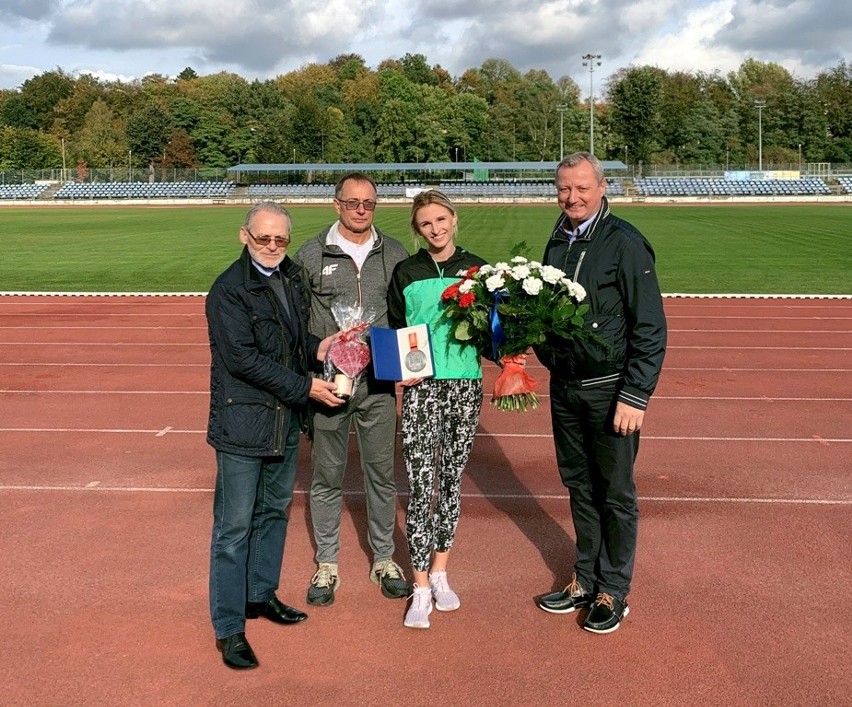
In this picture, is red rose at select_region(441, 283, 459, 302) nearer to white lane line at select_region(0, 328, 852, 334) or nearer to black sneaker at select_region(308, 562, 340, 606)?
black sneaker at select_region(308, 562, 340, 606)

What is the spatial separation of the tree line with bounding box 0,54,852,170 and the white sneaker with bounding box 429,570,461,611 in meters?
92.1

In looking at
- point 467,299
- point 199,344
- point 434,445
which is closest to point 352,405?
point 434,445

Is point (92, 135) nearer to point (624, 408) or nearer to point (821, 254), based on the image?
point (821, 254)

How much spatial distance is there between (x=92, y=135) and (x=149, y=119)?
21.6 ft

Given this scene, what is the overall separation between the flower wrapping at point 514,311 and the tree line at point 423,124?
92.0m

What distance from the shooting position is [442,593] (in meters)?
4.34

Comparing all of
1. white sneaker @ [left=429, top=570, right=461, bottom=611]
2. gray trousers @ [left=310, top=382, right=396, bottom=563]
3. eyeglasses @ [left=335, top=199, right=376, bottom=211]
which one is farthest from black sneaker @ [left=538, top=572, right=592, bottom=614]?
eyeglasses @ [left=335, top=199, right=376, bottom=211]

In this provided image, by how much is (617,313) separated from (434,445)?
1058 mm

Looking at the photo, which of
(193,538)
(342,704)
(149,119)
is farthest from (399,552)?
(149,119)

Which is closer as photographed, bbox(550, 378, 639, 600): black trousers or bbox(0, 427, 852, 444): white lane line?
bbox(550, 378, 639, 600): black trousers

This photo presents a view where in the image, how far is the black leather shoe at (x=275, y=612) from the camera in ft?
13.7

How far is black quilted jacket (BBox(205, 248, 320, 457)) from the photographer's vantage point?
12.1 feet

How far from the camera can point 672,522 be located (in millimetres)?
5500

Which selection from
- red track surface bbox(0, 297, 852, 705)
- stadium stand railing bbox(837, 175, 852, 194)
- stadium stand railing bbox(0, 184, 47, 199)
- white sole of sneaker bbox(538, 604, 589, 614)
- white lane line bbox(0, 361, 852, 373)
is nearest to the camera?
red track surface bbox(0, 297, 852, 705)
